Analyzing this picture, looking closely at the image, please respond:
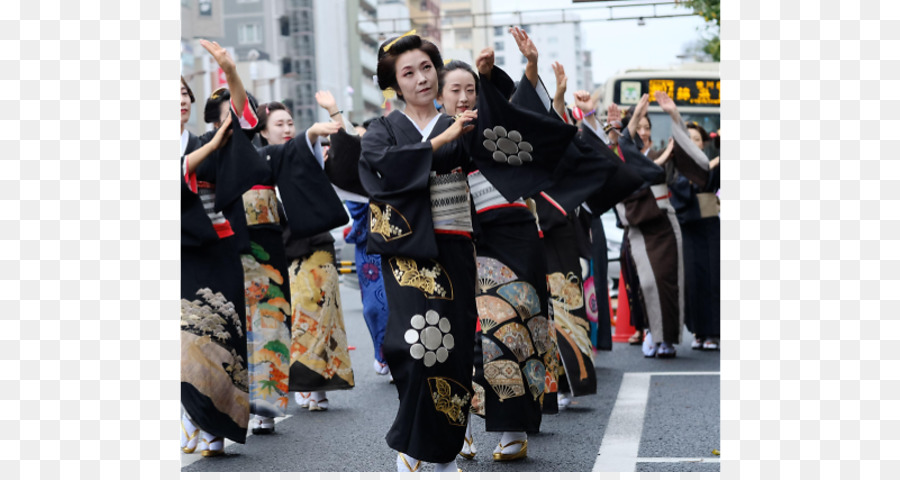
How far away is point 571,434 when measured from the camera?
20.1 feet

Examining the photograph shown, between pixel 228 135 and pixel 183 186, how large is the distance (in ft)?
1.00

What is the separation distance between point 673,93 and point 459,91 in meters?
12.1

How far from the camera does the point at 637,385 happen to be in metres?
8.05

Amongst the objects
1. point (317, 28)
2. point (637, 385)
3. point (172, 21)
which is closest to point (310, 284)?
point (637, 385)

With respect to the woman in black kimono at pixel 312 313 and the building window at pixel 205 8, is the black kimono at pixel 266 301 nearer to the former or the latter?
the woman in black kimono at pixel 312 313

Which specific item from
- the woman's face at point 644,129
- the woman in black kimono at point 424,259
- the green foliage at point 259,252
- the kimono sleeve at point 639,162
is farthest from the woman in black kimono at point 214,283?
the woman's face at point 644,129

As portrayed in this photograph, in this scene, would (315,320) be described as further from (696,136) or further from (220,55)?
(696,136)

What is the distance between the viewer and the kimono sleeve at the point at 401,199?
470cm

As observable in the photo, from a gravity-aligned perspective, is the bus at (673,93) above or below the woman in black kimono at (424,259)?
above

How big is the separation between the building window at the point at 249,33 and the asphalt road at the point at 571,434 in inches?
2137

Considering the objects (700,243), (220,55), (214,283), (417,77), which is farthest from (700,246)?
(220,55)

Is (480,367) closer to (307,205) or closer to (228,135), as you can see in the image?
(307,205)

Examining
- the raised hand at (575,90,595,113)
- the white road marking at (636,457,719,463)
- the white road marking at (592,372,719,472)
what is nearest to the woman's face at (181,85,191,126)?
the raised hand at (575,90,595,113)

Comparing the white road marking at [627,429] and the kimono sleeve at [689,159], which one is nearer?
the white road marking at [627,429]
